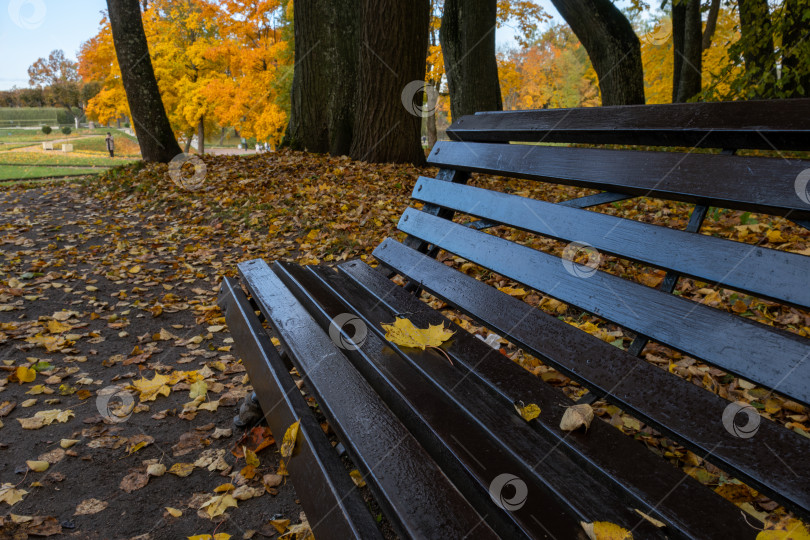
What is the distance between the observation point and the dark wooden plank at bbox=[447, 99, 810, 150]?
43.6 inches

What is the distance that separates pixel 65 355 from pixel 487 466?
293 centimetres

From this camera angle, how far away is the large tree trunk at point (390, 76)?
6.12 meters

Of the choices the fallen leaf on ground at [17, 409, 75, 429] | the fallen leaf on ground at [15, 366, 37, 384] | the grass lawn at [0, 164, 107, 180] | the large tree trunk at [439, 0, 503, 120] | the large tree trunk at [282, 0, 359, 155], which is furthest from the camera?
the grass lawn at [0, 164, 107, 180]

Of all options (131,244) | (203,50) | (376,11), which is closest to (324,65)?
(376,11)

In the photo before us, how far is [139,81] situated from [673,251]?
8.92 metres

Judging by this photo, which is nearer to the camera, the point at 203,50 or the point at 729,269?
the point at 729,269

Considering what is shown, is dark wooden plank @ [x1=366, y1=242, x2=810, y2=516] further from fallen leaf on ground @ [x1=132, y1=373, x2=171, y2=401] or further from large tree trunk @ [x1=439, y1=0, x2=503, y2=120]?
large tree trunk @ [x1=439, y1=0, x2=503, y2=120]

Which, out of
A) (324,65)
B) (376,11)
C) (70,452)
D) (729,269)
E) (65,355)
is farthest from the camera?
(324,65)

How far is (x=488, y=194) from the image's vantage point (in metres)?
1.87

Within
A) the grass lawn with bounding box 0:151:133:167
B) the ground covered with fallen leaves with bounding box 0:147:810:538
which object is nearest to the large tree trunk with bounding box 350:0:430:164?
the ground covered with fallen leaves with bounding box 0:147:810:538

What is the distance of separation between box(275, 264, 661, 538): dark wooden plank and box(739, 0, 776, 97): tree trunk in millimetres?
5765

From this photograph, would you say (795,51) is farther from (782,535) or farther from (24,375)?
(24,375)

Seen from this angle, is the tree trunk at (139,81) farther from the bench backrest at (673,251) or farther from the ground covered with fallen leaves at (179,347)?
the bench backrest at (673,251)

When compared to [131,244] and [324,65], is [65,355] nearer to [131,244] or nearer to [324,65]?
[131,244]
